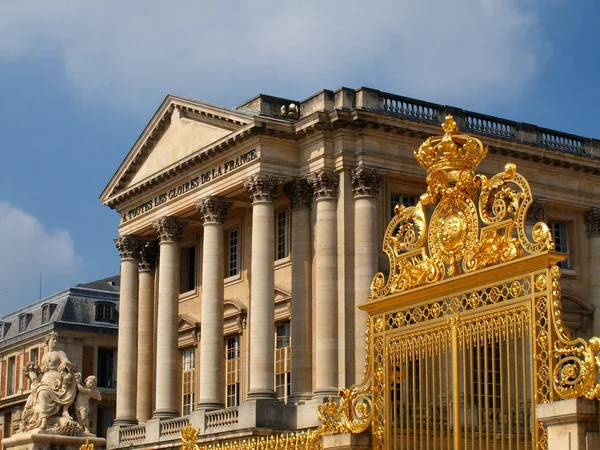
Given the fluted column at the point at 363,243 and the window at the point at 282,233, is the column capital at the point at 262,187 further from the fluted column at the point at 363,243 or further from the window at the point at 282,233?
the fluted column at the point at 363,243

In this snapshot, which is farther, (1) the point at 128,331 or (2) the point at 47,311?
(2) the point at 47,311

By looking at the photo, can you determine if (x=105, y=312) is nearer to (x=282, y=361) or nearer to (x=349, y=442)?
(x=282, y=361)

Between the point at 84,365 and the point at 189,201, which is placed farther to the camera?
the point at 84,365

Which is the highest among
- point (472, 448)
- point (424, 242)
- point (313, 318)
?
point (313, 318)

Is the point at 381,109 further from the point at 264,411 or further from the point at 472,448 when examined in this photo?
the point at 472,448

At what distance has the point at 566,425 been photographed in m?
14.1

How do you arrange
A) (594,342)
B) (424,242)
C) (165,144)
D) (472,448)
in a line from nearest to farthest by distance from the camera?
(594,342), (472,448), (424,242), (165,144)

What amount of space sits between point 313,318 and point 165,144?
10.8 meters

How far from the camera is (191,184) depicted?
1839 inches

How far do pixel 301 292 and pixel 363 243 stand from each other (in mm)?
2888

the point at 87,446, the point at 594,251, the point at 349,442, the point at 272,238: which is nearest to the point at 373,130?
the point at 272,238

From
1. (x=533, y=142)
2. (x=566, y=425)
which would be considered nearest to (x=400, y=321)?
(x=566, y=425)

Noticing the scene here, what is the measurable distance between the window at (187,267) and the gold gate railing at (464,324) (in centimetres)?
3210

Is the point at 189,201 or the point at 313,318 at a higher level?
the point at 189,201
